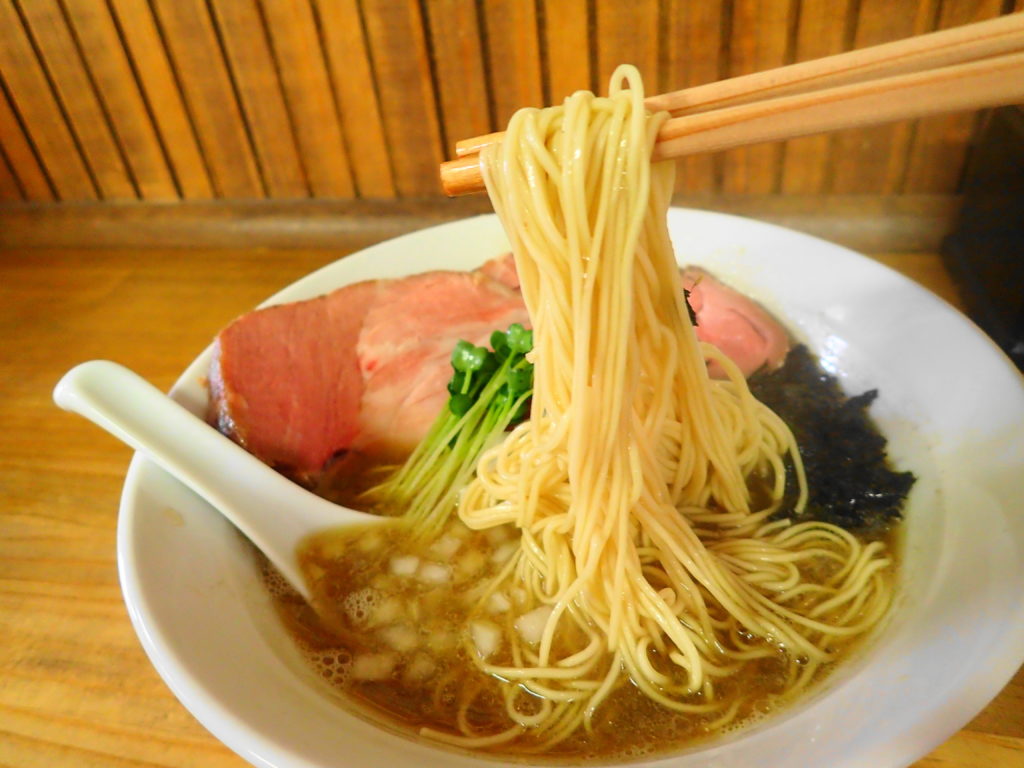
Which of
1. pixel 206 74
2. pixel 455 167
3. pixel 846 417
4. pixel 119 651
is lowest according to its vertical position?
pixel 119 651

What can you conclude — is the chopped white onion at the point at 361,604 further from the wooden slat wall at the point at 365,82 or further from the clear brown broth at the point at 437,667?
the wooden slat wall at the point at 365,82

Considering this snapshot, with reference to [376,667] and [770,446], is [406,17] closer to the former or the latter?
[770,446]

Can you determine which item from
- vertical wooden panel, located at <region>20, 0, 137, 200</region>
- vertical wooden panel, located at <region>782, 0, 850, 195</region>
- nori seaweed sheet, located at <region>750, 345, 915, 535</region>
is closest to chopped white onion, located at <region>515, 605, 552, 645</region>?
nori seaweed sheet, located at <region>750, 345, 915, 535</region>

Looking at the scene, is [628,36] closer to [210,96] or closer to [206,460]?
[210,96]

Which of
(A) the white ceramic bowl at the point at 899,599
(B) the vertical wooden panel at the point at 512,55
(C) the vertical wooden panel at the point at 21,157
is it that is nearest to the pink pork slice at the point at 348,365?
(A) the white ceramic bowl at the point at 899,599

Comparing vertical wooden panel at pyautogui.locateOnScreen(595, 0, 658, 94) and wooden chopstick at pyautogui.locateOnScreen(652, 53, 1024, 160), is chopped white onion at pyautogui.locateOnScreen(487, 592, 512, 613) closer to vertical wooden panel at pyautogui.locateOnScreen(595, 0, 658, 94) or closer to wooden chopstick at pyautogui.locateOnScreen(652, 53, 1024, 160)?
wooden chopstick at pyautogui.locateOnScreen(652, 53, 1024, 160)

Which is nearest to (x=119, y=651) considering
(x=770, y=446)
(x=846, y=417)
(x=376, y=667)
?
(x=376, y=667)

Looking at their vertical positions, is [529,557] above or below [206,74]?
below
